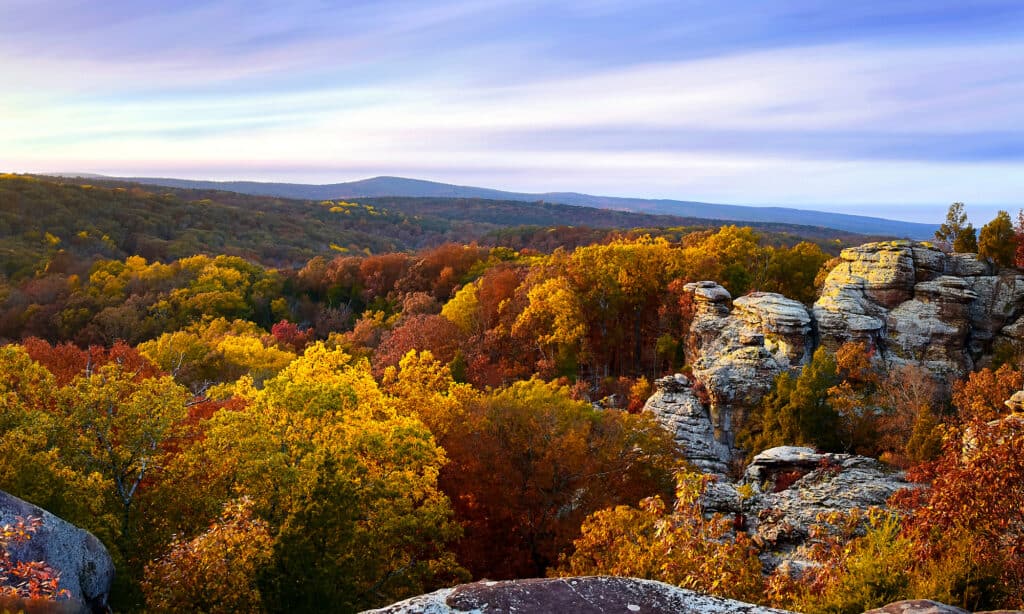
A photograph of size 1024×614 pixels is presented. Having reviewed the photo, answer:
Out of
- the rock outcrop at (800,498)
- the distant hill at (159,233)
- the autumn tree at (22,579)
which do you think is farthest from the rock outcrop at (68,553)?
the distant hill at (159,233)

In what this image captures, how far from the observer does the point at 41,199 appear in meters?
130

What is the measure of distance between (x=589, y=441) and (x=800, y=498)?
921cm

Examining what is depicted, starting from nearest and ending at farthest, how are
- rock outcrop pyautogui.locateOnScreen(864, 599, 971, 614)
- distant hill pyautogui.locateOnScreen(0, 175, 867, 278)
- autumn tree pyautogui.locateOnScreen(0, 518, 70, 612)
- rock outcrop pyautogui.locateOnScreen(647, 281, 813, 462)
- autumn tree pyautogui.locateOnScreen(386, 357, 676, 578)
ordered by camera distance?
rock outcrop pyautogui.locateOnScreen(864, 599, 971, 614) < autumn tree pyautogui.locateOnScreen(0, 518, 70, 612) < autumn tree pyautogui.locateOnScreen(386, 357, 676, 578) < rock outcrop pyautogui.locateOnScreen(647, 281, 813, 462) < distant hill pyautogui.locateOnScreen(0, 175, 867, 278)

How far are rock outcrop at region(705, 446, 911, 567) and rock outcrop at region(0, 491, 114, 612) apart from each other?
16.1m

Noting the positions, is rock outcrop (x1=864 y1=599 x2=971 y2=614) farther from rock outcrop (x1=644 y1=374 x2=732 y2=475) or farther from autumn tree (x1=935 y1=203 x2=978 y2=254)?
autumn tree (x1=935 y1=203 x2=978 y2=254)

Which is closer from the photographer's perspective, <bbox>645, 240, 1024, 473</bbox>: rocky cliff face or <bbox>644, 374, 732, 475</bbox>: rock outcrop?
<bbox>644, 374, 732, 475</bbox>: rock outcrop

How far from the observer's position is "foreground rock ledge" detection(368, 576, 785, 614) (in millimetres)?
8109

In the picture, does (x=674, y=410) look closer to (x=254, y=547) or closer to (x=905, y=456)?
(x=905, y=456)

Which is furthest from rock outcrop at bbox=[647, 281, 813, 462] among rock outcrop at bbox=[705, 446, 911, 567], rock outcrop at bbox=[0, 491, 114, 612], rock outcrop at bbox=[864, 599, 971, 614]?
rock outcrop at bbox=[0, 491, 114, 612]

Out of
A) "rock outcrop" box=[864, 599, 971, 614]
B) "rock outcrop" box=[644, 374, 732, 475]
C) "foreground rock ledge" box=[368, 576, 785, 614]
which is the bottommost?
"rock outcrop" box=[644, 374, 732, 475]

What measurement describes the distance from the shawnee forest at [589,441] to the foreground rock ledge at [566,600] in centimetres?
503

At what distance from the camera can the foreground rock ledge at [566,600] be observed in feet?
26.6

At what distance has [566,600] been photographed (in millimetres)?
8352

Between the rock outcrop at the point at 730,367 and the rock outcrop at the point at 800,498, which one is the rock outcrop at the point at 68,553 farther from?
the rock outcrop at the point at 730,367
